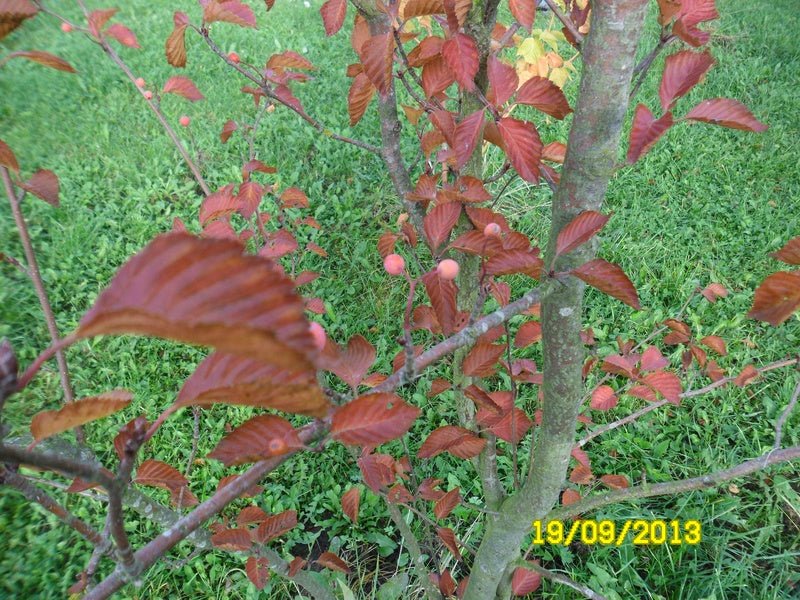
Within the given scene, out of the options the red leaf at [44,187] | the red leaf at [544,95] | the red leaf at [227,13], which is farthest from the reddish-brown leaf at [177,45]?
the red leaf at [544,95]

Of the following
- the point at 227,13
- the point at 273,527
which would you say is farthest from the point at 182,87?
the point at 273,527

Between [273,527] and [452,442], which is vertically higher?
[452,442]

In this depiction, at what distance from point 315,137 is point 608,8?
2973 millimetres

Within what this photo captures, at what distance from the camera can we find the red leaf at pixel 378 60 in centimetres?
85

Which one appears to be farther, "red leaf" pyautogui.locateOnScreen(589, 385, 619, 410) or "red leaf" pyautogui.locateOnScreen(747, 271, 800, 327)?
"red leaf" pyautogui.locateOnScreen(589, 385, 619, 410)

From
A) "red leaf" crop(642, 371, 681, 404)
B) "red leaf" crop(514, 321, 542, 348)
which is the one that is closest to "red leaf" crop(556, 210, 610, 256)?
"red leaf" crop(514, 321, 542, 348)

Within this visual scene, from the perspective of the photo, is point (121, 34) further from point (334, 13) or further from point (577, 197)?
point (577, 197)

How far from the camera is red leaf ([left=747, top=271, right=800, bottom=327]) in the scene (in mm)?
539

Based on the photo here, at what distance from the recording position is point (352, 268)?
2.76 metres

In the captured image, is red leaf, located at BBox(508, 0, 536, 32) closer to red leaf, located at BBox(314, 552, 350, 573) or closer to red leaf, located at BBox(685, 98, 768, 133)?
red leaf, located at BBox(685, 98, 768, 133)

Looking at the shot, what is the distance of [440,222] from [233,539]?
0.73 meters

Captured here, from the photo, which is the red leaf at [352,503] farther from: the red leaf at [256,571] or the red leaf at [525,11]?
the red leaf at [525,11]

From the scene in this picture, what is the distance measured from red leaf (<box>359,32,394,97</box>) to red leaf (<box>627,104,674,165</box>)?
37 centimetres

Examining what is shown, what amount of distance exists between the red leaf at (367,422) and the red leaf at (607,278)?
323 mm
